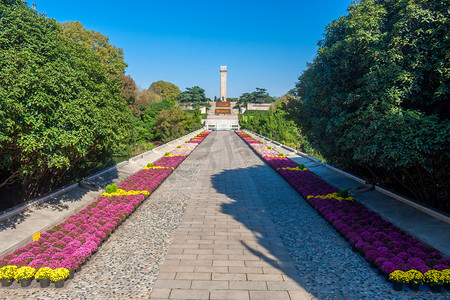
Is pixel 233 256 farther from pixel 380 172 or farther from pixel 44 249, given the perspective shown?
→ pixel 380 172

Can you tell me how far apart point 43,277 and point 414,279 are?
7.72m

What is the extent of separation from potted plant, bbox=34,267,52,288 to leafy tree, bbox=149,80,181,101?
4050 inches

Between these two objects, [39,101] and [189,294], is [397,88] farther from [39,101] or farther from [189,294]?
[39,101]

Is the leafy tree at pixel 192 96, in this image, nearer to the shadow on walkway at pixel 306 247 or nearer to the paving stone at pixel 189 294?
the shadow on walkway at pixel 306 247

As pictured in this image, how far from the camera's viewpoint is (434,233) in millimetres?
7711

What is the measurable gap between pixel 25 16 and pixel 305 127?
42.0 ft

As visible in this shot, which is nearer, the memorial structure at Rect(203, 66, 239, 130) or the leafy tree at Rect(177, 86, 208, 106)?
the memorial structure at Rect(203, 66, 239, 130)

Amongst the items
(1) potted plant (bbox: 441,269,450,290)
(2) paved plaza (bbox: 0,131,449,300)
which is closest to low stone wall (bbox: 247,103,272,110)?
Result: (2) paved plaza (bbox: 0,131,449,300)

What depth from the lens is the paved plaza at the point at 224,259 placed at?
561 centimetres

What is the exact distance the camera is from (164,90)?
354 ft

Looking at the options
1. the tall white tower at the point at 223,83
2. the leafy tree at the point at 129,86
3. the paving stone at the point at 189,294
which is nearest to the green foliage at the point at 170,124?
the leafy tree at the point at 129,86

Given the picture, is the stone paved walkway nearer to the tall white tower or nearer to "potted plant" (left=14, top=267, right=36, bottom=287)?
"potted plant" (left=14, top=267, right=36, bottom=287)

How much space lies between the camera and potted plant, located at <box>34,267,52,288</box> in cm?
575

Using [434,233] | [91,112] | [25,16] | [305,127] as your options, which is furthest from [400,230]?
[25,16]
